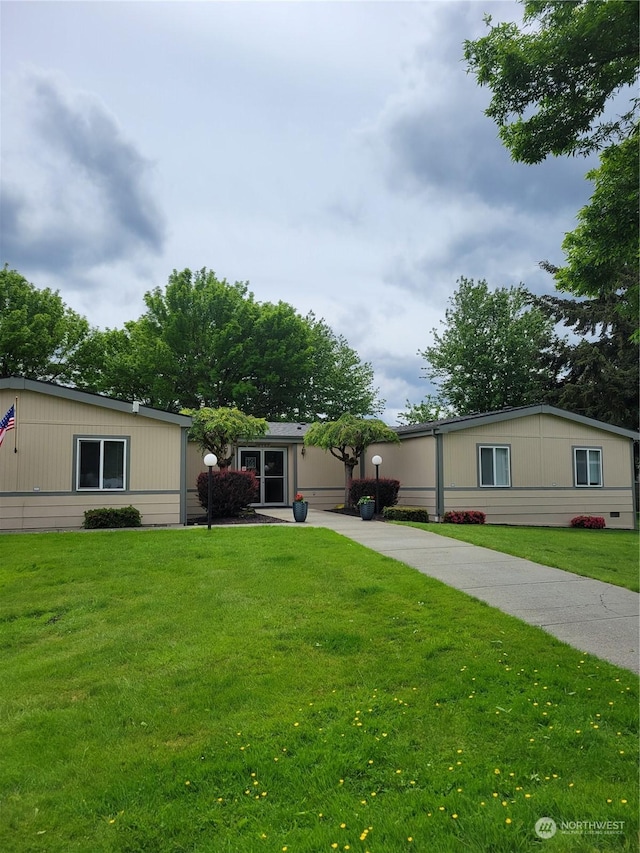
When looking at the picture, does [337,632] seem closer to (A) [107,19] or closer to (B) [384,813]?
(B) [384,813]

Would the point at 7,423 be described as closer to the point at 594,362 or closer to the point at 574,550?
the point at 574,550

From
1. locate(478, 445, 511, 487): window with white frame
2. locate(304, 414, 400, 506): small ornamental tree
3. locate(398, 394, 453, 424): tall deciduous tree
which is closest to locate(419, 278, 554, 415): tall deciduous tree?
locate(398, 394, 453, 424): tall deciduous tree

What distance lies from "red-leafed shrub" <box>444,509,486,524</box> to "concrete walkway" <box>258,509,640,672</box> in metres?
4.91

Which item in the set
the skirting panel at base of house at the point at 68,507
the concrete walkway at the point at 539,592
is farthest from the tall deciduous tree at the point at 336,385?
the concrete walkway at the point at 539,592

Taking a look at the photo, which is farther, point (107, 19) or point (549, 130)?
point (107, 19)

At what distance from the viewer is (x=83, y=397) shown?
13.1 meters

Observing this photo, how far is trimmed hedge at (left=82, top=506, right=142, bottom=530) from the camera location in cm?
1271

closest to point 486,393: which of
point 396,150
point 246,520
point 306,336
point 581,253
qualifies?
point 306,336

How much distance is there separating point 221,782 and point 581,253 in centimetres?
568

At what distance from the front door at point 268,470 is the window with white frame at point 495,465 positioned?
7.28m

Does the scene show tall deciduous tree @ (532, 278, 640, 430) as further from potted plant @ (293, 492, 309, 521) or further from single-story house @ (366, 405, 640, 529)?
potted plant @ (293, 492, 309, 521)

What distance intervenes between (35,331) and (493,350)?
2435 cm

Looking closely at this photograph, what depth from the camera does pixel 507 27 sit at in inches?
223

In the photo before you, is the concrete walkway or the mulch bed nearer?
the concrete walkway
